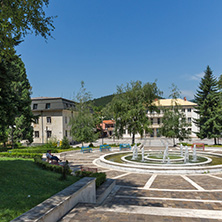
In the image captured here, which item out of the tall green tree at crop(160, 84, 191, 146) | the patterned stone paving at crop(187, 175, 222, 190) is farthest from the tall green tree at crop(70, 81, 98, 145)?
the patterned stone paving at crop(187, 175, 222, 190)

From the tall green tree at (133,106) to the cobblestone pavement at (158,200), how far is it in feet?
53.4

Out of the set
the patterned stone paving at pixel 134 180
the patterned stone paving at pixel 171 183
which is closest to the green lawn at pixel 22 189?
the patterned stone paving at pixel 134 180

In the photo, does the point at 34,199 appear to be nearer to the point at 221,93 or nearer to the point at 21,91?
the point at 21,91

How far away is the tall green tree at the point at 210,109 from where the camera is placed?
3325cm

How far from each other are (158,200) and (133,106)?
78.1 feet

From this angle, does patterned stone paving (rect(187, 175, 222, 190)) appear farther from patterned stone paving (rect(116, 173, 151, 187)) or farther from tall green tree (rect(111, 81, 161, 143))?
tall green tree (rect(111, 81, 161, 143))

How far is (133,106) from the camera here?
3184 centimetres

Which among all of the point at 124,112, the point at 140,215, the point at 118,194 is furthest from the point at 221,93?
the point at 140,215

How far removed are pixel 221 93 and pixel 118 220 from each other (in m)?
36.9

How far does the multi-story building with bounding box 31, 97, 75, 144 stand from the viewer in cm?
4169

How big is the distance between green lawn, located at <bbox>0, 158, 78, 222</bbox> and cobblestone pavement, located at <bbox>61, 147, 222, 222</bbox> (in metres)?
1.19

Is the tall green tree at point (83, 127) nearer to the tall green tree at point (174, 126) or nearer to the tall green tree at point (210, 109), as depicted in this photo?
the tall green tree at point (174, 126)

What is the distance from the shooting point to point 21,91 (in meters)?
30.2

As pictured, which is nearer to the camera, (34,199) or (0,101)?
(34,199)
